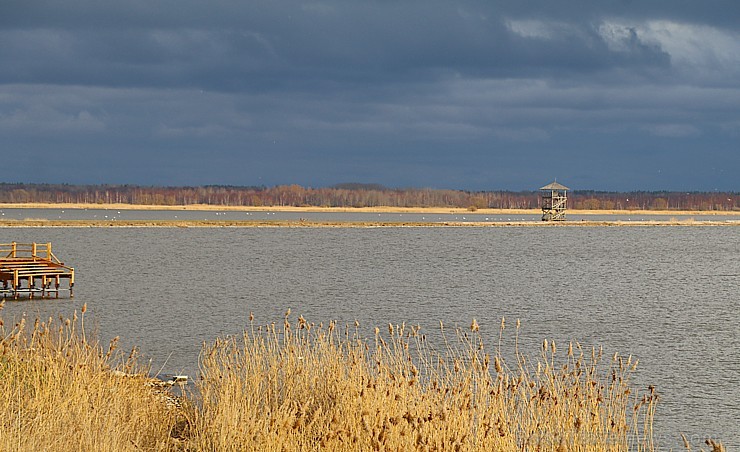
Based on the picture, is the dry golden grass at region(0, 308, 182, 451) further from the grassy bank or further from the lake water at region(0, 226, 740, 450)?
the lake water at region(0, 226, 740, 450)

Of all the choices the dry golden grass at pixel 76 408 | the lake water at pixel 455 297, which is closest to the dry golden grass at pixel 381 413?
the dry golden grass at pixel 76 408

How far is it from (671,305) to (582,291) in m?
8.27

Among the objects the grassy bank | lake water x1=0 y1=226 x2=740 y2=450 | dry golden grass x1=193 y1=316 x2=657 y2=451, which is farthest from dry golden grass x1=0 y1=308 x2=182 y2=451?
lake water x1=0 y1=226 x2=740 y2=450

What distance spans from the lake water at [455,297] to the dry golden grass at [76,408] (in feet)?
28.8

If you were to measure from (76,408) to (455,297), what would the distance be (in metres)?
37.0

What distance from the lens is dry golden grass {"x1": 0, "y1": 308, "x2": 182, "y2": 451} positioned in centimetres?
1185

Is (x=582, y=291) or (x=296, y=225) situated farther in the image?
(x=296, y=225)

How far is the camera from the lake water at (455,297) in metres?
26.9

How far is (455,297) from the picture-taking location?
162ft

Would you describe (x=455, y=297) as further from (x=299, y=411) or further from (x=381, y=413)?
(x=381, y=413)

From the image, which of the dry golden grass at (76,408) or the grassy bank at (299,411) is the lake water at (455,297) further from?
the dry golden grass at (76,408)

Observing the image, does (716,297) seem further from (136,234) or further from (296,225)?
(296,225)

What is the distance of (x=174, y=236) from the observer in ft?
416

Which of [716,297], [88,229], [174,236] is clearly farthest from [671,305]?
[88,229]
